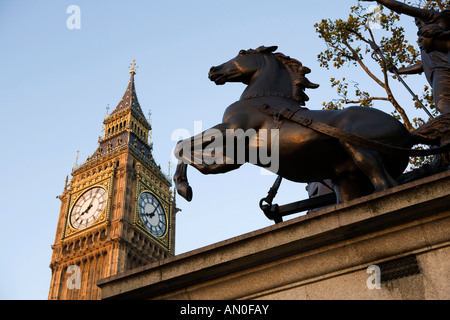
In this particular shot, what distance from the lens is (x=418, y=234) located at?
451 cm

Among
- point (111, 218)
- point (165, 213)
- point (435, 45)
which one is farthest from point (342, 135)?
point (165, 213)

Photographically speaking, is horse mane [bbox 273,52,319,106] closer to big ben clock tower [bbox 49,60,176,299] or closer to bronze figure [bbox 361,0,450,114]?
bronze figure [bbox 361,0,450,114]

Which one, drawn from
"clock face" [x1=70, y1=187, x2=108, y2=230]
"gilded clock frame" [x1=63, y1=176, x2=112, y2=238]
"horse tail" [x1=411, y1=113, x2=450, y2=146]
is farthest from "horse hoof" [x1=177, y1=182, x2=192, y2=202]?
"clock face" [x1=70, y1=187, x2=108, y2=230]

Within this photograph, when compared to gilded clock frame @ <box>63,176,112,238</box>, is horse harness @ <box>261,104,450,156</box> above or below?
below

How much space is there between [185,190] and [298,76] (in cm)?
226

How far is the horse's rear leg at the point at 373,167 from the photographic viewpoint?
17.7 feet

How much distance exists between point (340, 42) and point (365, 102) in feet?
6.93

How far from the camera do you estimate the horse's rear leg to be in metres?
5.41

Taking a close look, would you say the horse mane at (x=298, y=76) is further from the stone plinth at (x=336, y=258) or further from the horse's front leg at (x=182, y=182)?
the stone plinth at (x=336, y=258)

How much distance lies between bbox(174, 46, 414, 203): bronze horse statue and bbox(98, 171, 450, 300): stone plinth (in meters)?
0.88

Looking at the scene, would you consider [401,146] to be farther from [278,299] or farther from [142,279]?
[142,279]

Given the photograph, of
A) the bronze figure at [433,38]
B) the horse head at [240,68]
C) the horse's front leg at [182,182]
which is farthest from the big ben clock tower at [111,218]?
the bronze figure at [433,38]
